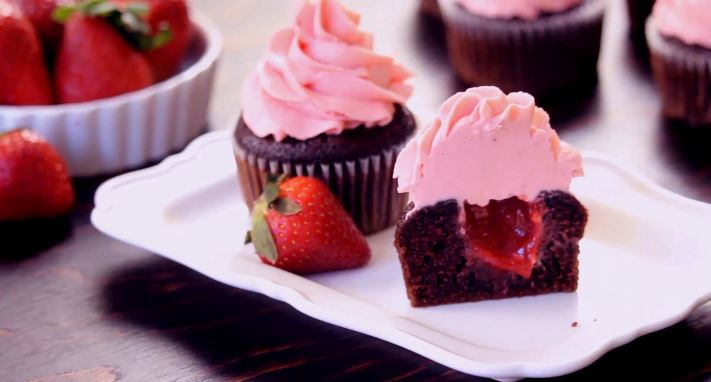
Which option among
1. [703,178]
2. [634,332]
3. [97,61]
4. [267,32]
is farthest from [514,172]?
[267,32]

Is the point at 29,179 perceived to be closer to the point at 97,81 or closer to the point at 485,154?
the point at 97,81

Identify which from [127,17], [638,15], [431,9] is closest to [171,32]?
[127,17]

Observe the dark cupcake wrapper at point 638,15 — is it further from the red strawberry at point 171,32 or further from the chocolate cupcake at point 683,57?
the red strawberry at point 171,32

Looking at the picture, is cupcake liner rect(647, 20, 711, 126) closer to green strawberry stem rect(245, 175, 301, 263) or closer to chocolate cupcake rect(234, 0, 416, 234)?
chocolate cupcake rect(234, 0, 416, 234)

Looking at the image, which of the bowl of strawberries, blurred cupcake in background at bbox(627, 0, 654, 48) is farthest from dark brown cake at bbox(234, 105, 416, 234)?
blurred cupcake in background at bbox(627, 0, 654, 48)

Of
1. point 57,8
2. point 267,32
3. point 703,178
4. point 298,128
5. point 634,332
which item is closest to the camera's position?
point 634,332

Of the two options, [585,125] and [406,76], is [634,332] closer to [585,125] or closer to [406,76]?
[406,76]

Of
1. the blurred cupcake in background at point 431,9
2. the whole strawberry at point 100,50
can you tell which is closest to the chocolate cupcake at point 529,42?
the blurred cupcake in background at point 431,9
